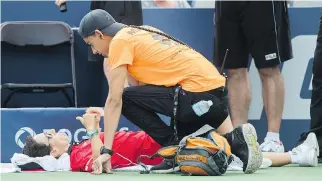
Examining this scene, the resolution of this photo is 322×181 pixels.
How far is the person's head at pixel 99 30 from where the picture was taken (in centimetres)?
555

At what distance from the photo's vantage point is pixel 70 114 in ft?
22.2

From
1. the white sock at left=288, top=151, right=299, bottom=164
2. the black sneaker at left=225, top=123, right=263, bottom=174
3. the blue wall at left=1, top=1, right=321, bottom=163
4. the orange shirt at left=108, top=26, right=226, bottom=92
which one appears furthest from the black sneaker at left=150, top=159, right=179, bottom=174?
the blue wall at left=1, top=1, right=321, bottom=163

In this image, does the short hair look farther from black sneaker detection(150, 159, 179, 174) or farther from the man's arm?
black sneaker detection(150, 159, 179, 174)

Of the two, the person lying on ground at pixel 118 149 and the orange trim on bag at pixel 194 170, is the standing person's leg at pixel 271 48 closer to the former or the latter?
the person lying on ground at pixel 118 149

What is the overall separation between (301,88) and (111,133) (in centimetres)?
269

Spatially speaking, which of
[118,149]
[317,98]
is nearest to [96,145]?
[118,149]

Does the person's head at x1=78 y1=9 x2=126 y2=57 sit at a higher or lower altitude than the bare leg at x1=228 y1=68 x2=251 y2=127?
higher

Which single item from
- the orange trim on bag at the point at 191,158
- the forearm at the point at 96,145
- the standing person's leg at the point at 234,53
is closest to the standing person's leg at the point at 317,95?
the standing person's leg at the point at 234,53

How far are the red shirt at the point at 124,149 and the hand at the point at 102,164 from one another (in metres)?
0.42

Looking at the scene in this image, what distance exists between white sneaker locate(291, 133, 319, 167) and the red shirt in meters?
1.04

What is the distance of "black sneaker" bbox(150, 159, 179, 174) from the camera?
17.8 ft

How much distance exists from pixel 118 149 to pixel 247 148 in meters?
1.08

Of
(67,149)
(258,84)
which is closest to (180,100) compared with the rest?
(67,149)

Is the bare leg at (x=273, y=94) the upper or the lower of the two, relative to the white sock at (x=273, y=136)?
upper
